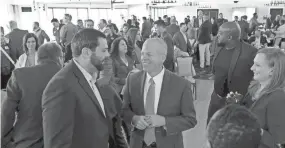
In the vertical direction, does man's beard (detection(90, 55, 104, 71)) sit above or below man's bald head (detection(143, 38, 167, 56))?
below

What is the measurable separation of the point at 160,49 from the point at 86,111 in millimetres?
743

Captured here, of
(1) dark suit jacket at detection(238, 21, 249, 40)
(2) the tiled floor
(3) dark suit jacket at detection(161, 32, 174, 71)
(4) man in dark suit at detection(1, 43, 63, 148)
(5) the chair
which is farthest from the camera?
(1) dark suit jacket at detection(238, 21, 249, 40)

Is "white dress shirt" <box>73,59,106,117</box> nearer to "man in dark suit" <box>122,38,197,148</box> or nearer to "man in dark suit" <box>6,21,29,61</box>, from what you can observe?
"man in dark suit" <box>122,38,197,148</box>

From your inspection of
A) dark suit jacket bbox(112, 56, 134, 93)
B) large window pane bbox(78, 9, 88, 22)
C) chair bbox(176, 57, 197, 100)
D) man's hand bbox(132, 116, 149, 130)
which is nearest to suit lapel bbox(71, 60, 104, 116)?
man's hand bbox(132, 116, 149, 130)

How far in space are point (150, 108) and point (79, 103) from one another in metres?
0.61

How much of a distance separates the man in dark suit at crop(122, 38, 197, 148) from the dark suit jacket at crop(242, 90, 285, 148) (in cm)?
47

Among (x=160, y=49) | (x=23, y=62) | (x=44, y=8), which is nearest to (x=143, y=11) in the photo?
(x=44, y=8)

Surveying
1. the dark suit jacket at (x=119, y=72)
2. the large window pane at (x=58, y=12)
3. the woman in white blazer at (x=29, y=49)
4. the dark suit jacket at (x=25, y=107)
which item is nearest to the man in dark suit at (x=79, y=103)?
the dark suit jacket at (x=25, y=107)

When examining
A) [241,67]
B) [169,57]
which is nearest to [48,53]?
[241,67]

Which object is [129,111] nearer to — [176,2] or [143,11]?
[176,2]

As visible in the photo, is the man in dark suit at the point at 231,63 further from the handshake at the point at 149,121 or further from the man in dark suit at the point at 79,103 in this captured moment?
the man in dark suit at the point at 79,103

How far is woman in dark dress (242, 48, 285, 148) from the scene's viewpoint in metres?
1.77

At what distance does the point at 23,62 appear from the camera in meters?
3.88

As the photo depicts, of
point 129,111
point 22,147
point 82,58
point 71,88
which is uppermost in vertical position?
point 82,58
